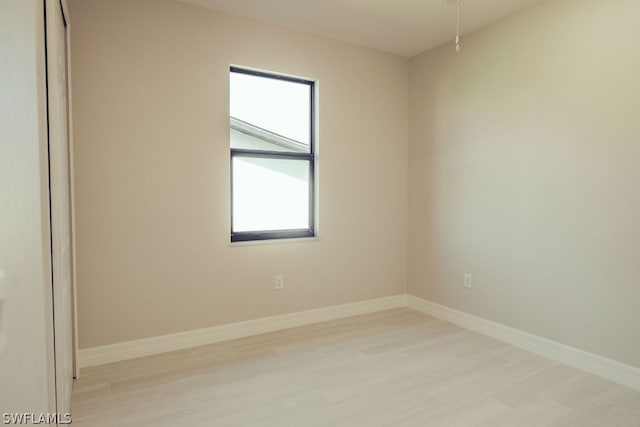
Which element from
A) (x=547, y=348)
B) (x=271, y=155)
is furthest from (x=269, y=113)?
(x=547, y=348)

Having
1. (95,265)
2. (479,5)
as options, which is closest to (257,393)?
(95,265)

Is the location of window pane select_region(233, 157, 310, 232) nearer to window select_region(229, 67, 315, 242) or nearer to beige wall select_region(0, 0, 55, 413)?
window select_region(229, 67, 315, 242)

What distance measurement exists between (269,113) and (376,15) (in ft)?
3.94

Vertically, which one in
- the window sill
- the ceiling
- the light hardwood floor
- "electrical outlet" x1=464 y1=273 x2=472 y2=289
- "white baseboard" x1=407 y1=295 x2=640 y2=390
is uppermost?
the ceiling

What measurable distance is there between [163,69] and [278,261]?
179 cm

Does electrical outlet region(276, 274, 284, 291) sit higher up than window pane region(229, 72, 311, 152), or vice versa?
window pane region(229, 72, 311, 152)

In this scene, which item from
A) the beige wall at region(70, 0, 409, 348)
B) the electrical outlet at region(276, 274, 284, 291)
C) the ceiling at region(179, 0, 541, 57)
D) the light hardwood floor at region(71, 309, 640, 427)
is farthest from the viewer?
the electrical outlet at region(276, 274, 284, 291)

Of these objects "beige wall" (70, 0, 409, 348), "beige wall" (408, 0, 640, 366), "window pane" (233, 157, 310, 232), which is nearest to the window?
"window pane" (233, 157, 310, 232)

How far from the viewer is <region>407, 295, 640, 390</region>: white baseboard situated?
8.00ft

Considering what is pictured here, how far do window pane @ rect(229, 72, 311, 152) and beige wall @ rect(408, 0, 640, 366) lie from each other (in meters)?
1.26

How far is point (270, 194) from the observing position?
3.42 meters

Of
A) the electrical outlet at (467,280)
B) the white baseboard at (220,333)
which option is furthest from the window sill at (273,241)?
the electrical outlet at (467,280)

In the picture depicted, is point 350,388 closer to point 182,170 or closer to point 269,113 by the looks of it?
point 182,170

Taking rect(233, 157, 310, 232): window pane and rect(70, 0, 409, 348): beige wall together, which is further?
rect(233, 157, 310, 232): window pane
